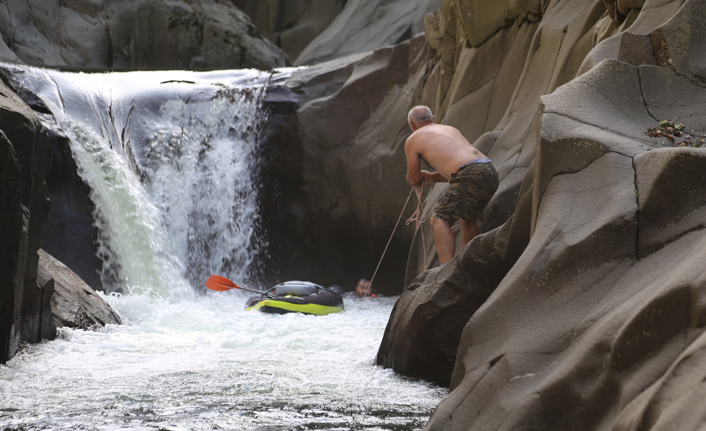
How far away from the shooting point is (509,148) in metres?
6.24

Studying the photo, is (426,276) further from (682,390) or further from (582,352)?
(682,390)

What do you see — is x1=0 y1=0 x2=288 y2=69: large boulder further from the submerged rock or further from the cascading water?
the submerged rock

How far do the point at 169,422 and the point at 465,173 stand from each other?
3.47 meters

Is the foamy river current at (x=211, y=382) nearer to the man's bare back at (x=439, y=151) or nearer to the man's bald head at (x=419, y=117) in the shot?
the man's bare back at (x=439, y=151)

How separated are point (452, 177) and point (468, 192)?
0.70 feet

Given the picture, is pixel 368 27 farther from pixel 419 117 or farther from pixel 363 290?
pixel 419 117

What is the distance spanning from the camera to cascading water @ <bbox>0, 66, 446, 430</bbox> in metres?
2.97

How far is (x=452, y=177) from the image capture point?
5520 millimetres

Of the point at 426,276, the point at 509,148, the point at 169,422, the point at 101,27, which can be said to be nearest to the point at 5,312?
the point at 169,422

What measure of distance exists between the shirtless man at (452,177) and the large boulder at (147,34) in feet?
35.0

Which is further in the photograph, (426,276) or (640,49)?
(426,276)

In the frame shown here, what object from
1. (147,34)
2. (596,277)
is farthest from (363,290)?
(147,34)

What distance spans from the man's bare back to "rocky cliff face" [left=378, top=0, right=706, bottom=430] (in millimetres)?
1718

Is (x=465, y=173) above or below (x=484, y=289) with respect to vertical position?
above
